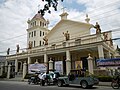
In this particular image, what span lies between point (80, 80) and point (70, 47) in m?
9.69

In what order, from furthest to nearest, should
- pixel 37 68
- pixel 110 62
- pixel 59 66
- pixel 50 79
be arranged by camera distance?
pixel 37 68 → pixel 59 66 → pixel 50 79 → pixel 110 62

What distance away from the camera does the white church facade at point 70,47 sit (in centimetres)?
2302

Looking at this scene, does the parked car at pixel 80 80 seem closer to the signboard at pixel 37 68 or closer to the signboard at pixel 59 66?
the signboard at pixel 59 66

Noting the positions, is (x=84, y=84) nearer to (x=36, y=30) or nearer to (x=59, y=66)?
(x=59, y=66)

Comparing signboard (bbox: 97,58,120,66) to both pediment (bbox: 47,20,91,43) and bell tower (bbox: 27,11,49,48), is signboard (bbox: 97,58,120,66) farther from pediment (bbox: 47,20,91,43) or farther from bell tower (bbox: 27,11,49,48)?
bell tower (bbox: 27,11,49,48)

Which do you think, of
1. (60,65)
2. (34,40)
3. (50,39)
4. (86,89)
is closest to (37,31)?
(34,40)

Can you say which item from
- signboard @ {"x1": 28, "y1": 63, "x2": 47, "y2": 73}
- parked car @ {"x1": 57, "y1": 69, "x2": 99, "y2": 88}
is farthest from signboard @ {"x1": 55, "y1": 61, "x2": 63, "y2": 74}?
parked car @ {"x1": 57, "y1": 69, "x2": 99, "y2": 88}

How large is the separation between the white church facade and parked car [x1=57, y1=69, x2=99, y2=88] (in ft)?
14.7

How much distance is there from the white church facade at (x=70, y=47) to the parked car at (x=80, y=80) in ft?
14.7

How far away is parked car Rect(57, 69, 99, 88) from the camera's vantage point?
49.2 feet

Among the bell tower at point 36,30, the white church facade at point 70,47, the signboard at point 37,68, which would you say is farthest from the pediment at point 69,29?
the bell tower at point 36,30

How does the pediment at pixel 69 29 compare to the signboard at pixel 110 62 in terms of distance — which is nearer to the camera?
the signboard at pixel 110 62

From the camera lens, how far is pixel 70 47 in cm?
2484

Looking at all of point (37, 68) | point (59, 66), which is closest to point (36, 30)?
point (37, 68)
